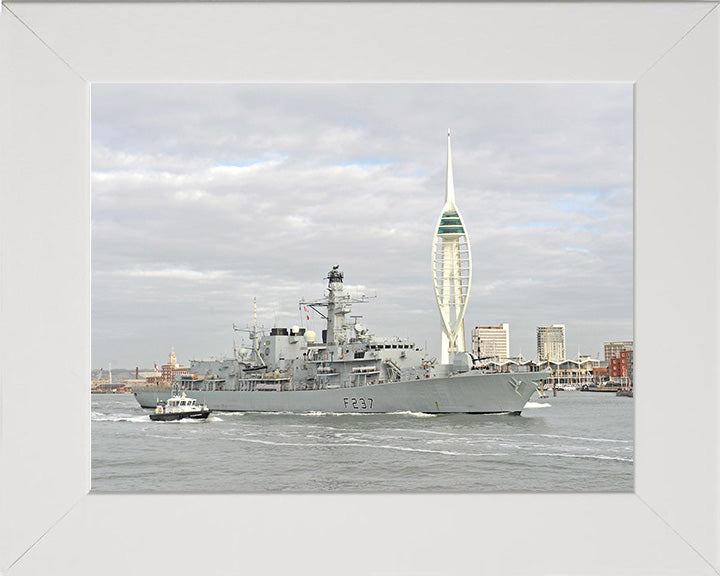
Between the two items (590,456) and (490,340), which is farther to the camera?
(490,340)

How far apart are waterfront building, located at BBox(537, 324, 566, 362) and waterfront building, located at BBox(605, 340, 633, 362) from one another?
485cm

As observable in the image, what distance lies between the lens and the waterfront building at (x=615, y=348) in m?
33.7

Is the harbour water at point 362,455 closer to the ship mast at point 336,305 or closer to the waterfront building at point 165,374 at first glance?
the ship mast at point 336,305

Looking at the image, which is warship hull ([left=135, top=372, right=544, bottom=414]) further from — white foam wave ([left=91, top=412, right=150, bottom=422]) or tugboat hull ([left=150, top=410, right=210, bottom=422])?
white foam wave ([left=91, top=412, right=150, bottom=422])

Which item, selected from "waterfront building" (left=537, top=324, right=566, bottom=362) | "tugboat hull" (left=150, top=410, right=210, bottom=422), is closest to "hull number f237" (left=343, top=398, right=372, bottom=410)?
"tugboat hull" (left=150, top=410, right=210, bottom=422)

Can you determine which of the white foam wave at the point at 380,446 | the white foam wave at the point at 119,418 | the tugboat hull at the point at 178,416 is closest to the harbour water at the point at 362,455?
the white foam wave at the point at 380,446

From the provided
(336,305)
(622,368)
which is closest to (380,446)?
(336,305)

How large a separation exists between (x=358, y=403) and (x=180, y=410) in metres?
5.76

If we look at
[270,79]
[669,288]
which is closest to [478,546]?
[669,288]

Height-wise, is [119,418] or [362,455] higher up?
[362,455]

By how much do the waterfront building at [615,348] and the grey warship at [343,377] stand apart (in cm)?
1746

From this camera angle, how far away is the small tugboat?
66.4ft

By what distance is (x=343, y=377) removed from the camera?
17.9m

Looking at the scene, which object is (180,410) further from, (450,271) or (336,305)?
(450,271)
